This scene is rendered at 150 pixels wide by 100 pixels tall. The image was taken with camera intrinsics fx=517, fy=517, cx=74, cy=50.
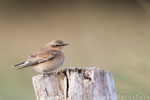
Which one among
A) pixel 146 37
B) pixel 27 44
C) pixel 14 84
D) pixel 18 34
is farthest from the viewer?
pixel 18 34

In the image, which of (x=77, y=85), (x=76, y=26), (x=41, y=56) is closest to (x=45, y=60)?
(x=41, y=56)

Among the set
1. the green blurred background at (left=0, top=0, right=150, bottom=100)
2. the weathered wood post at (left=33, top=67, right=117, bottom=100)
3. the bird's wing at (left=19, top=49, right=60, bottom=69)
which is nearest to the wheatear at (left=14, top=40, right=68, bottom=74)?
the bird's wing at (left=19, top=49, right=60, bottom=69)

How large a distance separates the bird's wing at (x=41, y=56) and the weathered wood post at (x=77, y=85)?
4.10 ft

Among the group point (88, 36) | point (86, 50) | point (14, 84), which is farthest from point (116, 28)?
point (14, 84)

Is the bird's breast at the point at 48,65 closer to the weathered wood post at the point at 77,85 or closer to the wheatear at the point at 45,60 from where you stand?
the wheatear at the point at 45,60

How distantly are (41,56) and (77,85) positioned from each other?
159 cm

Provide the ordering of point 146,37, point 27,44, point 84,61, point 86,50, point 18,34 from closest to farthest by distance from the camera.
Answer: point 146,37 < point 84,61 < point 86,50 < point 27,44 < point 18,34

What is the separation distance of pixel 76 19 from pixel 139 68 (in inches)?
252

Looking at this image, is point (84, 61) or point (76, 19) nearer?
point (84, 61)

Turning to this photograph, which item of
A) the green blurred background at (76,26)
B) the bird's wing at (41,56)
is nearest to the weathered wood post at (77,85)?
the bird's wing at (41,56)

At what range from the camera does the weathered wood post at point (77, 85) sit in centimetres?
358

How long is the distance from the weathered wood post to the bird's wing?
1.25m

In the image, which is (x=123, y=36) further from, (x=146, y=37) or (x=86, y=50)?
(x=146, y=37)

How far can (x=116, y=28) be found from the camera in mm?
10312
